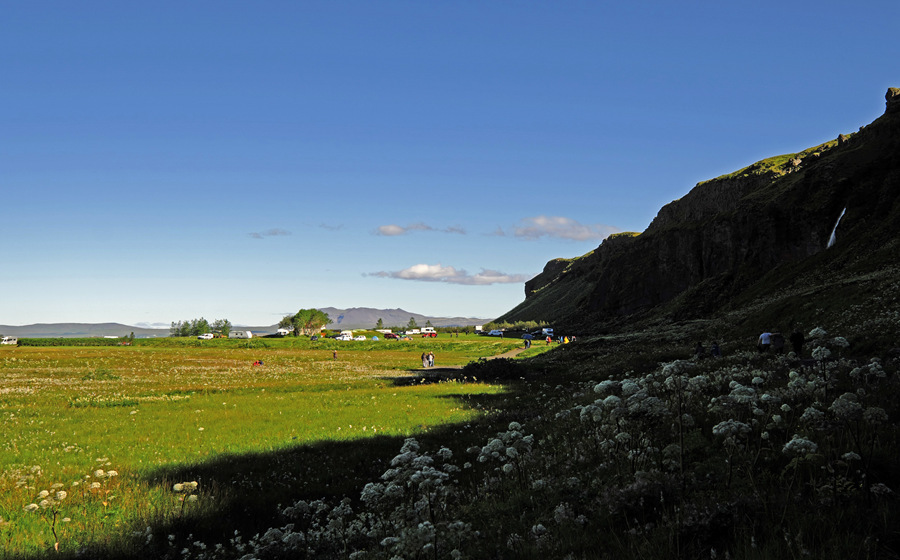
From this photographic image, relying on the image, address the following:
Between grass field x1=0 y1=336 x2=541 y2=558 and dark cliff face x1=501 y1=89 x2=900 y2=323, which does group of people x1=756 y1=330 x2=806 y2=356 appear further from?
dark cliff face x1=501 y1=89 x2=900 y2=323

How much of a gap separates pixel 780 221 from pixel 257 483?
92.2 m

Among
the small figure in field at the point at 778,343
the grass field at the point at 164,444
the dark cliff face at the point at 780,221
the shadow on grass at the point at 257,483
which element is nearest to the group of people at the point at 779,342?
the small figure in field at the point at 778,343

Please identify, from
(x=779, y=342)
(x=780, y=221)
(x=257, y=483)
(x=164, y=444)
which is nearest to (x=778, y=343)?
(x=779, y=342)

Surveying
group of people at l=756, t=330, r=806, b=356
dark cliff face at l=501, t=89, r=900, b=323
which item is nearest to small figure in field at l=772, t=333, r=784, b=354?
group of people at l=756, t=330, r=806, b=356

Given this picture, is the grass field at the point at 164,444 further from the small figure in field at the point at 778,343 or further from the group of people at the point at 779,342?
the small figure in field at the point at 778,343

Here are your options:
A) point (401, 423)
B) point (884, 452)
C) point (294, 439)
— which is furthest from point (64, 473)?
point (884, 452)

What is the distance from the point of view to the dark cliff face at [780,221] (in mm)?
66812

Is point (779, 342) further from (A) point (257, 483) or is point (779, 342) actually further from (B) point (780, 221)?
(B) point (780, 221)

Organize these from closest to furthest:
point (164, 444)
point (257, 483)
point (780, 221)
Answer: point (257, 483), point (164, 444), point (780, 221)

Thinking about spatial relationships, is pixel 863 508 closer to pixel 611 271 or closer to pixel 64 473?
pixel 64 473

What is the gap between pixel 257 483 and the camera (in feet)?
41.7

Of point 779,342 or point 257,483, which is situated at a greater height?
point 779,342

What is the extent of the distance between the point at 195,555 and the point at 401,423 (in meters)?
12.2

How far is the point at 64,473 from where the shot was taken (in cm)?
1307
